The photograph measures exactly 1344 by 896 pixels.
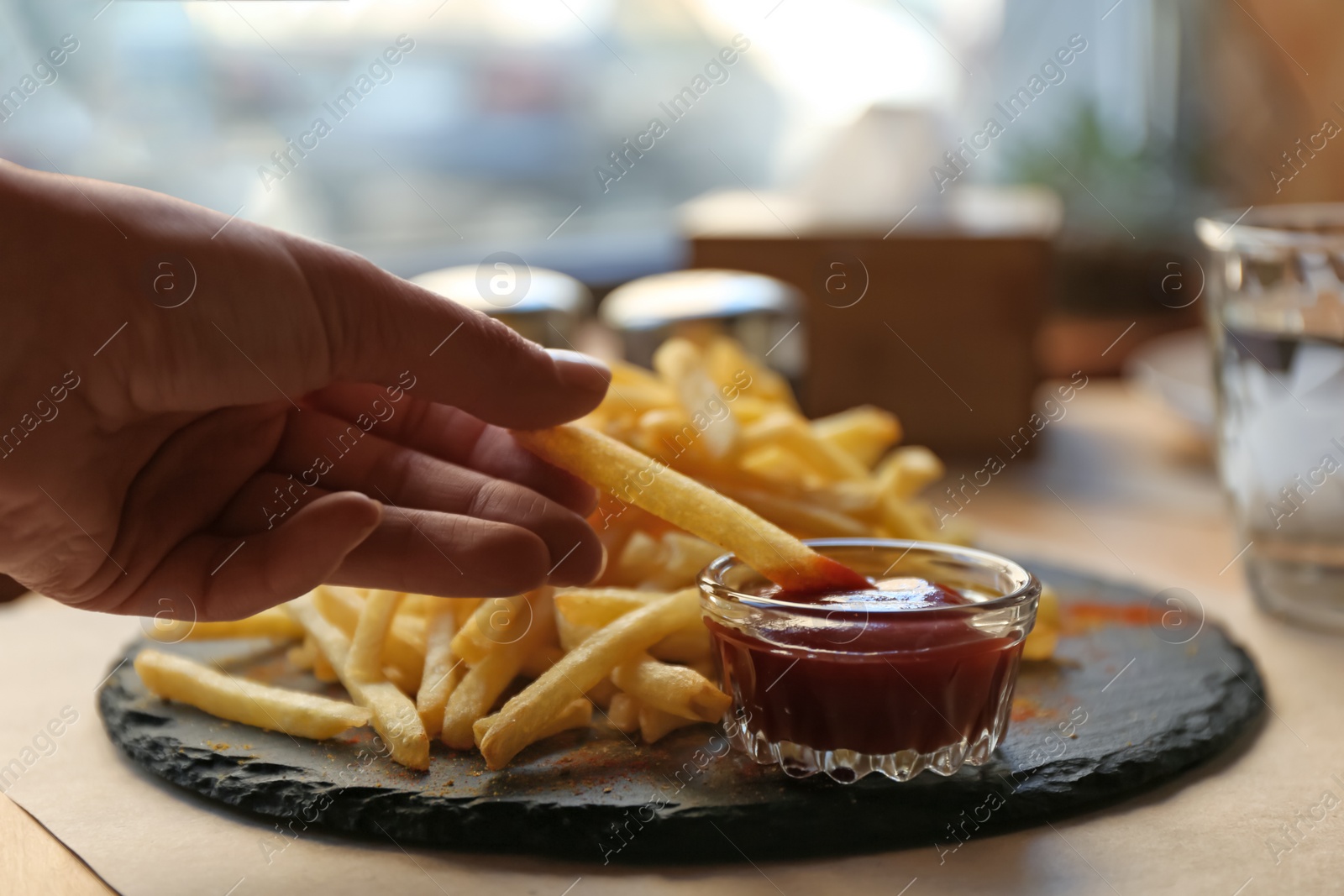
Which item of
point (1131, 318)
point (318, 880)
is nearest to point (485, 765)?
point (318, 880)

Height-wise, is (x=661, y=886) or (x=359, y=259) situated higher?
(x=359, y=259)

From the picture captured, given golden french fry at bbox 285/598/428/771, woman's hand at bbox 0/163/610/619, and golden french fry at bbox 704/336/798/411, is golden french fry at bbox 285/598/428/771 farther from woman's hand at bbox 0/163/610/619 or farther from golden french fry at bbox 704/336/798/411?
golden french fry at bbox 704/336/798/411

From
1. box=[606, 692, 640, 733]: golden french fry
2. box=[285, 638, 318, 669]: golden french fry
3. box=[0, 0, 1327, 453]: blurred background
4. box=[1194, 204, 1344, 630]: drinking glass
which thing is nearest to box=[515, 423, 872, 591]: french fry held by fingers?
box=[606, 692, 640, 733]: golden french fry

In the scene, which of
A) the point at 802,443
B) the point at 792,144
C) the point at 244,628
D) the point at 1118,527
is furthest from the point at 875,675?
Result: the point at 792,144

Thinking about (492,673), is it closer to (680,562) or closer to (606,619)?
(606,619)

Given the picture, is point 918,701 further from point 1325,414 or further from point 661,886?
point 1325,414

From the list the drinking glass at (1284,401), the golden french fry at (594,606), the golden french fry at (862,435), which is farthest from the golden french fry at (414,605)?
the drinking glass at (1284,401)
